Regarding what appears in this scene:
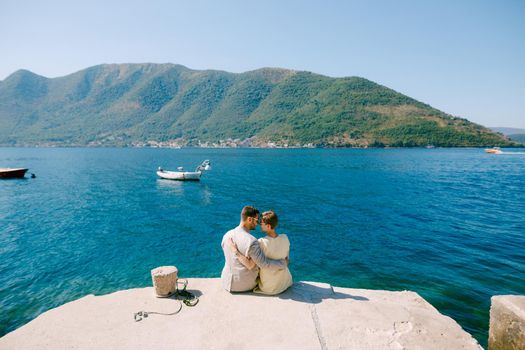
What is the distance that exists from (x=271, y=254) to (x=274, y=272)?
62 cm

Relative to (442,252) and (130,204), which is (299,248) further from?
(130,204)

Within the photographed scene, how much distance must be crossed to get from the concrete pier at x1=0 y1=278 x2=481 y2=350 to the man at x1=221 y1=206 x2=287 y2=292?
0.37m

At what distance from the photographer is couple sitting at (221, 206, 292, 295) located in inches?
275

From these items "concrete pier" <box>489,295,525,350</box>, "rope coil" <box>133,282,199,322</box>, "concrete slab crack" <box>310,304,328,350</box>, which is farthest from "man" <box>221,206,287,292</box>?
"concrete pier" <box>489,295,525,350</box>

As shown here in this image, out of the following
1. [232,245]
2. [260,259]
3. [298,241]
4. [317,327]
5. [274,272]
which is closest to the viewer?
[317,327]

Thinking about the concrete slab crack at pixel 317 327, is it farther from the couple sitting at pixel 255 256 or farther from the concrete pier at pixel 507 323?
the concrete pier at pixel 507 323

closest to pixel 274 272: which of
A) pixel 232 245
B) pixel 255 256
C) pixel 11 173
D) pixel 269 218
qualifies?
pixel 255 256

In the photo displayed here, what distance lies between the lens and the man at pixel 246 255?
22.9 feet

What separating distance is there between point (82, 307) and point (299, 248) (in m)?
12.9

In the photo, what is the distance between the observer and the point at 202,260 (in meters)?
16.8

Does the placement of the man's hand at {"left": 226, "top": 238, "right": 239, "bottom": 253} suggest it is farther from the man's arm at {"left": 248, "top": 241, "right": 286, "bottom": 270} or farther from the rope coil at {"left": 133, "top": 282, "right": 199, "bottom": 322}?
the rope coil at {"left": 133, "top": 282, "right": 199, "bottom": 322}

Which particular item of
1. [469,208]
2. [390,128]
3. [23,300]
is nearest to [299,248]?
[23,300]

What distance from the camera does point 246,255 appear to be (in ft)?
23.1

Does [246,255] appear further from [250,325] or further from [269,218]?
[250,325]
